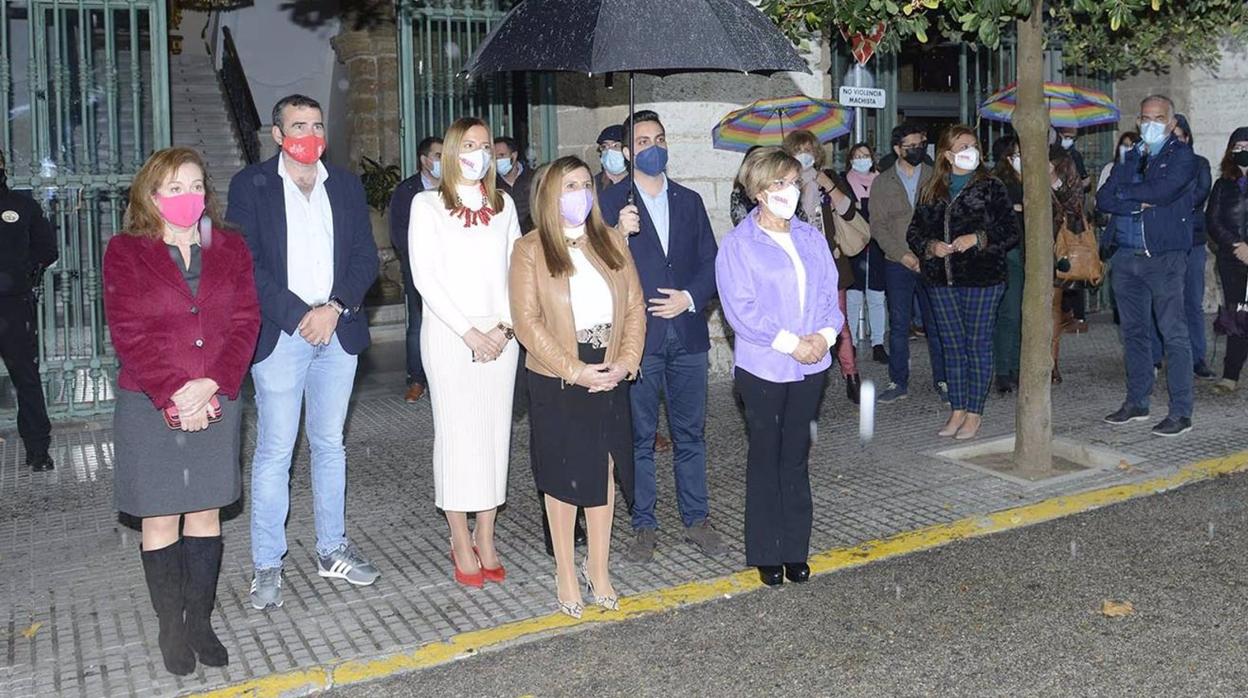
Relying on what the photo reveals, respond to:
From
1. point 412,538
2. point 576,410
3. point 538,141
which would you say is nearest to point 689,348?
point 576,410

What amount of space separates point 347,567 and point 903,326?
5.48m

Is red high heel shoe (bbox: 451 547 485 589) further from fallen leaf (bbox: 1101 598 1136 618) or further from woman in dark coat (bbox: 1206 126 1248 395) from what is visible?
woman in dark coat (bbox: 1206 126 1248 395)

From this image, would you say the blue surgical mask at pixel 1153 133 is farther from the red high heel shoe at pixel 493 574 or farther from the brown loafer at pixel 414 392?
the brown loafer at pixel 414 392

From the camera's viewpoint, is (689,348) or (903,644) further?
(689,348)

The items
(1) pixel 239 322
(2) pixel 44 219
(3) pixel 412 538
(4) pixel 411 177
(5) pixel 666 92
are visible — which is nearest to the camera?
(1) pixel 239 322

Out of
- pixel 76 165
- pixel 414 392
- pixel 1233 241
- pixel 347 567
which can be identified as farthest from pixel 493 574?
pixel 1233 241

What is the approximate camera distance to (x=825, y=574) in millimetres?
5766

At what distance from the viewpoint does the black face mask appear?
10062 mm

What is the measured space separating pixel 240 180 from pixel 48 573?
6.96 feet

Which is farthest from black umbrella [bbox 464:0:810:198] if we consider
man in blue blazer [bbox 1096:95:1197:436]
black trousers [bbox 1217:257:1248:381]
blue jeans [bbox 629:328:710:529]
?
black trousers [bbox 1217:257:1248:381]

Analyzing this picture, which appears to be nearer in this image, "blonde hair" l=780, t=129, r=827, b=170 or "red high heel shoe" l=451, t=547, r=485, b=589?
"red high heel shoe" l=451, t=547, r=485, b=589

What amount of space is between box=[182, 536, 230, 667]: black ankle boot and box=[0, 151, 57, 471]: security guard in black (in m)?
3.83

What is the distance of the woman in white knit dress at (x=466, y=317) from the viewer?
5.39 m

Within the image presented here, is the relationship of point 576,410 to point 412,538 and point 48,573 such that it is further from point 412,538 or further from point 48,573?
point 48,573
